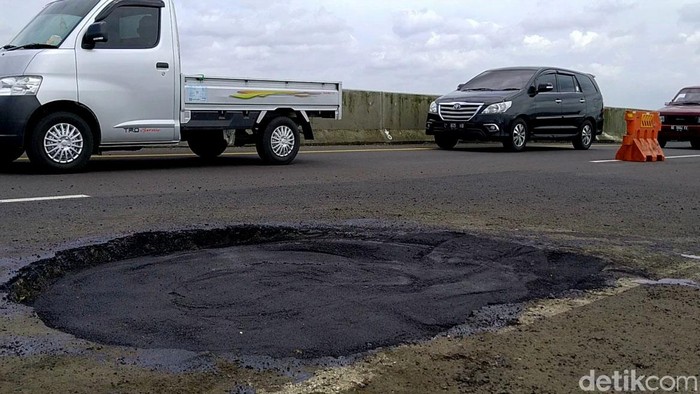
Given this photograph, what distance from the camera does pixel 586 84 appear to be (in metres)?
19.1

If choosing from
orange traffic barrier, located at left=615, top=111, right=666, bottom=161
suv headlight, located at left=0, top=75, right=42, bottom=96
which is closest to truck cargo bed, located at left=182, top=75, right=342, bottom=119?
suv headlight, located at left=0, top=75, right=42, bottom=96

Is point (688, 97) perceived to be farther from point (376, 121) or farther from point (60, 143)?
point (60, 143)

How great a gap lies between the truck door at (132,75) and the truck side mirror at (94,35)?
59 millimetres

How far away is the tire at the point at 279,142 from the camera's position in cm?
1188

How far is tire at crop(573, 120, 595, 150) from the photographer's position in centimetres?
1861

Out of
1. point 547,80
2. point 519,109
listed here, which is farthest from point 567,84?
point 519,109

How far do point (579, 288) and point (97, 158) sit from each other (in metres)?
9.26

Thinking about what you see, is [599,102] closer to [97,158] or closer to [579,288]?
[97,158]

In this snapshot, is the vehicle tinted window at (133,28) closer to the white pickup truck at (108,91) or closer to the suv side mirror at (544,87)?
the white pickup truck at (108,91)

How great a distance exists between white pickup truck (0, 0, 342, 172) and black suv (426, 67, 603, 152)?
5.87 metres

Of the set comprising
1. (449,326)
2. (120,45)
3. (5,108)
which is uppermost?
(120,45)

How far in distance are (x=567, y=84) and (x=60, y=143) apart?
12.2 metres

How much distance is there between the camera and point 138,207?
730cm

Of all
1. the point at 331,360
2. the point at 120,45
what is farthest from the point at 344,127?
the point at 331,360
